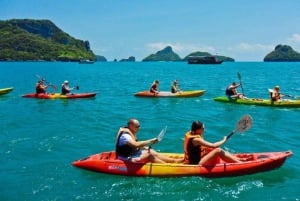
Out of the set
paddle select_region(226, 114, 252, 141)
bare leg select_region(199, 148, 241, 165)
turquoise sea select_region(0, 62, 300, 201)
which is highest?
paddle select_region(226, 114, 252, 141)

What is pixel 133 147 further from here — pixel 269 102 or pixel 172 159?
pixel 269 102

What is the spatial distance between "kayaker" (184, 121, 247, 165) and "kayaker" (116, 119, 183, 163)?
53cm

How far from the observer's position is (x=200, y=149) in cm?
1377

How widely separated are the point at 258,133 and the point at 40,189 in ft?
39.7

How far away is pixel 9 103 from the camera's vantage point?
110ft

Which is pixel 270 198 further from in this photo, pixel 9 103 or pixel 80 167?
pixel 9 103

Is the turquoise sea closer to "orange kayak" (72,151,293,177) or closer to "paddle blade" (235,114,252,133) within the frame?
"orange kayak" (72,151,293,177)

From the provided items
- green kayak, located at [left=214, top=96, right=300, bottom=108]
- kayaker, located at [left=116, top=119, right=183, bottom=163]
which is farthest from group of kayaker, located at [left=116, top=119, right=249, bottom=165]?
green kayak, located at [left=214, top=96, right=300, bottom=108]

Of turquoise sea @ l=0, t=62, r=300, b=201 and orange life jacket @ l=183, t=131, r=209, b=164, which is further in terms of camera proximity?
orange life jacket @ l=183, t=131, r=209, b=164

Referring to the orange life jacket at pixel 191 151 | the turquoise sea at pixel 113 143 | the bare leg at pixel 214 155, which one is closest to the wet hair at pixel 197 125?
the orange life jacket at pixel 191 151

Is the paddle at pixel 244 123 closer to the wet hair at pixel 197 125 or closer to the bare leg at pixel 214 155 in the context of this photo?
the bare leg at pixel 214 155

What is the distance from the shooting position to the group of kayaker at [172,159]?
44.2ft

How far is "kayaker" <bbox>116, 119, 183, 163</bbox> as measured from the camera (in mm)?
13602

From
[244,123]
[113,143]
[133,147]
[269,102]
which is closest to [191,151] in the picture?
[133,147]
